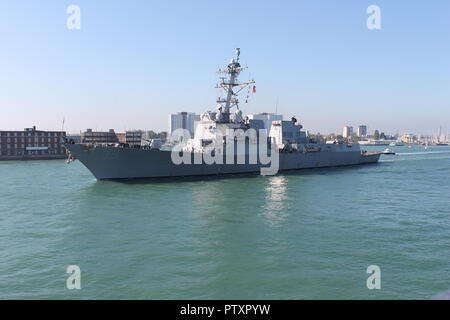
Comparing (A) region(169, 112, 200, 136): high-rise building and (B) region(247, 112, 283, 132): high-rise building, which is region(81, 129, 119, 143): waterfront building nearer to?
(A) region(169, 112, 200, 136): high-rise building

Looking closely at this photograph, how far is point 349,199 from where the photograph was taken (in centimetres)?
2234

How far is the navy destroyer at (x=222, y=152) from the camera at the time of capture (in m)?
28.9

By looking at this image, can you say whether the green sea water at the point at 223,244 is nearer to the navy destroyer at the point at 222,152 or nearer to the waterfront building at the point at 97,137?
the navy destroyer at the point at 222,152

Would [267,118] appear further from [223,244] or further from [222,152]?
[223,244]

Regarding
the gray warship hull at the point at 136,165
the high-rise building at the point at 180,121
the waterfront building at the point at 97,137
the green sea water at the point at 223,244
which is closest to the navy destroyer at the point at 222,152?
the gray warship hull at the point at 136,165

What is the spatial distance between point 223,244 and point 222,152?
2171cm

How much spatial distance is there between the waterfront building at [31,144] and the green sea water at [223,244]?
47.2 meters

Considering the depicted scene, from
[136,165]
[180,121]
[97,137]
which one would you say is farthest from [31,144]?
[180,121]

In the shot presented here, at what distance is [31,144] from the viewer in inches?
2635

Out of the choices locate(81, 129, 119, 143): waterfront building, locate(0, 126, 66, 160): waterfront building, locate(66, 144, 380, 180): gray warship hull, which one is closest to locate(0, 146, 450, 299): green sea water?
locate(66, 144, 380, 180): gray warship hull

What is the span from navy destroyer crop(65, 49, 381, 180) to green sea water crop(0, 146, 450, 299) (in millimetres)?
5377

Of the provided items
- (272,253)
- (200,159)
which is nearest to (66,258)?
(272,253)

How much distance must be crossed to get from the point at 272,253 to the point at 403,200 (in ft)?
46.9

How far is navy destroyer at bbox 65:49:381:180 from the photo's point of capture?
2894 centimetres
